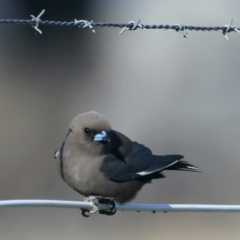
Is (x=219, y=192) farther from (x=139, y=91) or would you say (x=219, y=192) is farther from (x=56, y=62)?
(x=56, y=62)

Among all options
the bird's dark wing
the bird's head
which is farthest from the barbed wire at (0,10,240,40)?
the bird's dark wing

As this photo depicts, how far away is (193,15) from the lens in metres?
14.9

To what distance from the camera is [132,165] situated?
5.28 metres

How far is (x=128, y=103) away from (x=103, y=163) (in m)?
8.77

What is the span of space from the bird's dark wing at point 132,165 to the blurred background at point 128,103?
15.9ft

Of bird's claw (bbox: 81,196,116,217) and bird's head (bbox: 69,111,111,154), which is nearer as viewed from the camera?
bird's claw (bbox: 81,196,116,217)

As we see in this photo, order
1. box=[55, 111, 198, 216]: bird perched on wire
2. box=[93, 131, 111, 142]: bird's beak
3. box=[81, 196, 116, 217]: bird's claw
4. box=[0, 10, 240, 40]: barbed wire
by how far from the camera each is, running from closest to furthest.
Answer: box=[0, 10, 240, 40]: barbed wire < box=[81, 196, 116, 217]: bird's claw < box=[55, 111, 198, 216]: bird perched on wire < box=[93, 131, 111, 142]: bird's beak

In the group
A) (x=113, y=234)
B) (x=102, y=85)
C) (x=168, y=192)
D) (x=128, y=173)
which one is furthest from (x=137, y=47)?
(x=128, y=173)

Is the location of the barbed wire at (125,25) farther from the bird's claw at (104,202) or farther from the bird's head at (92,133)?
the bird's claw at (104,202)

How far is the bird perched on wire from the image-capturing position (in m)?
5.04

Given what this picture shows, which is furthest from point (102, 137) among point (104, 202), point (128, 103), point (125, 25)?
point (128, 103)

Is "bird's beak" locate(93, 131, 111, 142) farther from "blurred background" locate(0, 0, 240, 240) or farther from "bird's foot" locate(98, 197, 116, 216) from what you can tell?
"blurred background" locate(0, 0, 240, 240)

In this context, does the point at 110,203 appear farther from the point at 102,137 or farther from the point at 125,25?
the point at 125,25

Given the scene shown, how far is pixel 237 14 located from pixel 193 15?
963 mm
